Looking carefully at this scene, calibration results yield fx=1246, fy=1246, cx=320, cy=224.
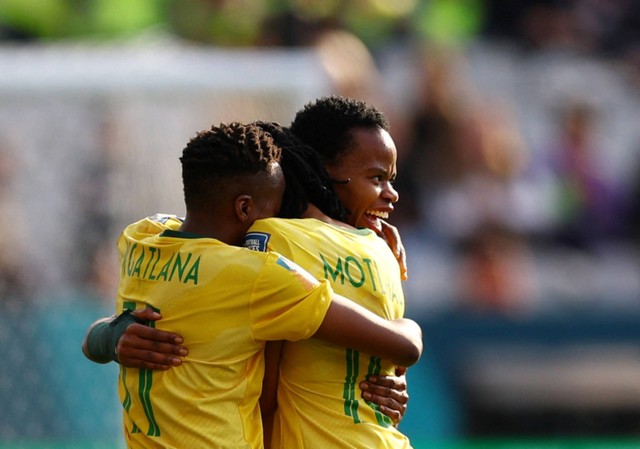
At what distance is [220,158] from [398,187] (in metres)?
6.36

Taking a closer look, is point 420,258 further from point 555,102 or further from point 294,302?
point 294,302

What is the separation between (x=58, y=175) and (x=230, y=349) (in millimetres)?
5483

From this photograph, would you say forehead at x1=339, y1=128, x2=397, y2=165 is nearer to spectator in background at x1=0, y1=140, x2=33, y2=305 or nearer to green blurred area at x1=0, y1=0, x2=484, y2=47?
spectator in background at x1=0, y1=140, x2=33, y2=305

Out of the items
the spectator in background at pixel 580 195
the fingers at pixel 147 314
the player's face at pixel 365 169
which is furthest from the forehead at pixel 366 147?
the spectator in background at pixel 580 195

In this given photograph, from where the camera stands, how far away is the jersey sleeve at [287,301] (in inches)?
138

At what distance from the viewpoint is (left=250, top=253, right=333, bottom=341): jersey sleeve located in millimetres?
3506

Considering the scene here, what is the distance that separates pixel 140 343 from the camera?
365 centimetres

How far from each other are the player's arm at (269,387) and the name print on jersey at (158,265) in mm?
318

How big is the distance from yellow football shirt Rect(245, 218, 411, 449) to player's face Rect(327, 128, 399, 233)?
22cm

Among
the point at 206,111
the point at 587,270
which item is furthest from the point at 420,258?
the point at 206,111

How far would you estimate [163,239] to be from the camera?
3734 millimetres

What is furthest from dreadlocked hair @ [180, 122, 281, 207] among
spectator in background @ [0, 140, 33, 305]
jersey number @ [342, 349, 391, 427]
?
spectator in background @ [0, 140, 33, 305]

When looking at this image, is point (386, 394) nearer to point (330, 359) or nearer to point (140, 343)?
point (330, 359)

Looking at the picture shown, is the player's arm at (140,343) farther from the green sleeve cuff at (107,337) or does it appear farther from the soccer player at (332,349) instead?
the soccer player at (332,349)
